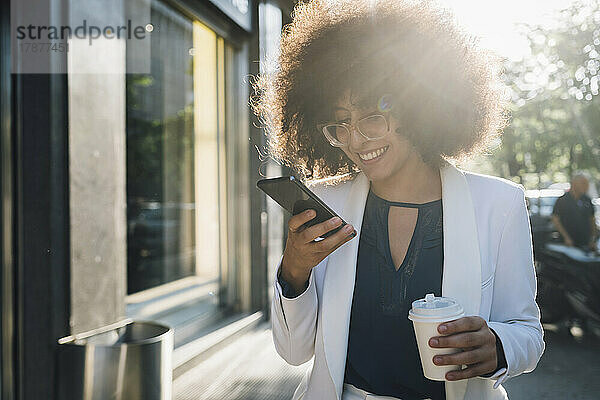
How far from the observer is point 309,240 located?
1283 mm

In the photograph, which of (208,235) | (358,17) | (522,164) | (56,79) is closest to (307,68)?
(358,17)

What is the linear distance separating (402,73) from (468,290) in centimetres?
58

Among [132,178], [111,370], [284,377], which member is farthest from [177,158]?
[111,370]

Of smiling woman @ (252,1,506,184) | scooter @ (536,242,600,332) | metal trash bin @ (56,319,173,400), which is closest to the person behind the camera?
smiling woman @ (252,1,506,184)

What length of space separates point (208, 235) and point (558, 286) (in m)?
2.95

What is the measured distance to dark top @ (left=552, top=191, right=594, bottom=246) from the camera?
439 cm

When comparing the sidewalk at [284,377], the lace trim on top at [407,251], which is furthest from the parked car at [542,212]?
the lace trim on top at [407,251]

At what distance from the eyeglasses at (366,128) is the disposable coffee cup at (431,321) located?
0.45 metres

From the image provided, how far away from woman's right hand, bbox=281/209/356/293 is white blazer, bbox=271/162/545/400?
0.10m

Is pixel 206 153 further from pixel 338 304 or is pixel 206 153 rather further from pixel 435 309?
pixel 435 309

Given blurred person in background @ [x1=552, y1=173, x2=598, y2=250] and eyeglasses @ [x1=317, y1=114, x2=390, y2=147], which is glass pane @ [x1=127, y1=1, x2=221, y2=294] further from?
blurred person in background @ [x1=552, y1=173, x2=598, y2=250]

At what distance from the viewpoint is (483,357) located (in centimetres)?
119

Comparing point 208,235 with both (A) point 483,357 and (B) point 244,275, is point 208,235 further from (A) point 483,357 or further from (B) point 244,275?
(A) point 483,357

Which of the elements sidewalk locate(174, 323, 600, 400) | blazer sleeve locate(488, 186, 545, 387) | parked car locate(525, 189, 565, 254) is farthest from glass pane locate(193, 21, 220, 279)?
blazer sleeve locate(488, 186, 545, 387)
